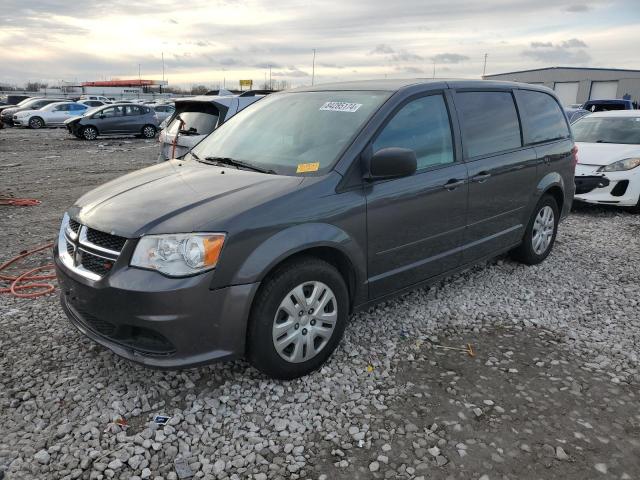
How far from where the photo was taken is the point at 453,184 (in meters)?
4.02

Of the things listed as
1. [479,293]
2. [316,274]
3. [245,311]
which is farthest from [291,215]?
[479,293]

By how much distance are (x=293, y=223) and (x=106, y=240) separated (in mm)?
1077

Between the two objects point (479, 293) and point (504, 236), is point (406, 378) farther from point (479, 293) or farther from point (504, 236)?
point (504, 236)

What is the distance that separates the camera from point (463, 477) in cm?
249

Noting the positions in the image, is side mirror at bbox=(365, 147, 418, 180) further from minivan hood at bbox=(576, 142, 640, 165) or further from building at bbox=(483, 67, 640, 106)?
building at bbox=(483, 67, 640, 106)

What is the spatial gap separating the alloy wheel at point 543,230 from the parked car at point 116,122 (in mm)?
20231

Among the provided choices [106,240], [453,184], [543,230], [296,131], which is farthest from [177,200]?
[543,230]

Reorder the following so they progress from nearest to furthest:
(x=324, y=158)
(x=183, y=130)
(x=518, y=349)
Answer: (x=324, y=158)
(x=518, y=349)
(x=183, y=130)

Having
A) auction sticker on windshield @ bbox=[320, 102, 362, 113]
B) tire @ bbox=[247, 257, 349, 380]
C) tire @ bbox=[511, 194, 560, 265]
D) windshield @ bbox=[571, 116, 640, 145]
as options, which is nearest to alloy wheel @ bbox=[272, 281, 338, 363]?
tire @ bbox=[247, 257, 349, 380]

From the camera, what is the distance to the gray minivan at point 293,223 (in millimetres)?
2795

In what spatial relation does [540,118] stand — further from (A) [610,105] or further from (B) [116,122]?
(B) [116,122]

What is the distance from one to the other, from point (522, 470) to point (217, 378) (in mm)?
Result: 1830

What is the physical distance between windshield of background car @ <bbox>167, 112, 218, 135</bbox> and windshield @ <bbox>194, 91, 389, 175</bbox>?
2.88 metres

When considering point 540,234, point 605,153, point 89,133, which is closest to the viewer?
point 540,234
